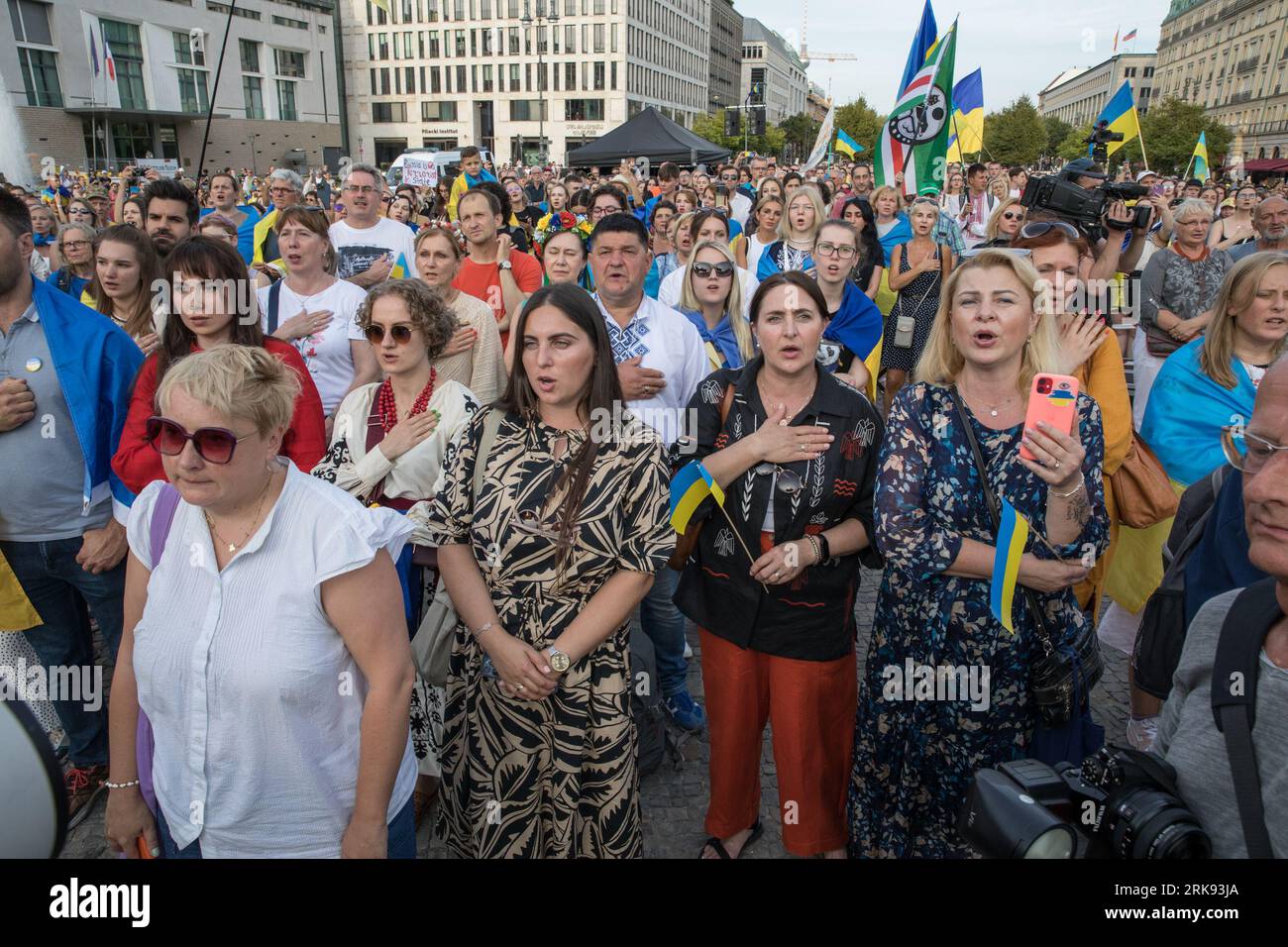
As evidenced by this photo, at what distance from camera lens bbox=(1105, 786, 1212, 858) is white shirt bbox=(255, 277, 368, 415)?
146 inches

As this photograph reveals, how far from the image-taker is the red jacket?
2824mm

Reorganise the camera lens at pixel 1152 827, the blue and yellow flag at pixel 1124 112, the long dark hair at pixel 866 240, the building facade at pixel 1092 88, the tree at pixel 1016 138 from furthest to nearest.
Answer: the building facade at pixel 1092 88, the tree at pixel 1016 138, the blue and yellow flag at pixel 1124 112, the long dark hair at pixel 866 240, the camera lens at pixel 1152 827

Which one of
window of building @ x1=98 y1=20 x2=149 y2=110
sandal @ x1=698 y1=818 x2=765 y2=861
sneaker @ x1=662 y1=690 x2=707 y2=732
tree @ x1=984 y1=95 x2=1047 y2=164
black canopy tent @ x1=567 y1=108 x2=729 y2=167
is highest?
window of building @ x1=98 y1=20 x2=149 y2=110

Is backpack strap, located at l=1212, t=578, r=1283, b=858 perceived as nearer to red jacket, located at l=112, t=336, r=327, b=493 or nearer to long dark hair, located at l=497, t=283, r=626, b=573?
long dark hair, located at l=497, t=283, r=626, b=573

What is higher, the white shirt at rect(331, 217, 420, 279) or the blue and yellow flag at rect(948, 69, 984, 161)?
the blue and yellow flag at rect(948, 69, 984, 161)

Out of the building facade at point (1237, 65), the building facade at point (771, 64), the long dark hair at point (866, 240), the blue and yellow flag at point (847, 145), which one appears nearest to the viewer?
the long dark hair at point (866, 240)

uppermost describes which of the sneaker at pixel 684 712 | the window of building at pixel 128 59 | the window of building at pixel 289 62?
the window of building at pixel 289 62

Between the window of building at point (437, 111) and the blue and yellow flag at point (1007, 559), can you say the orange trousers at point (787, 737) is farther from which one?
the window of building at point (437, 111)

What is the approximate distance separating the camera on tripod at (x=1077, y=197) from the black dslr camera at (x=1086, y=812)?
3106mm

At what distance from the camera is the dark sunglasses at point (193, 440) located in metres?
1.72

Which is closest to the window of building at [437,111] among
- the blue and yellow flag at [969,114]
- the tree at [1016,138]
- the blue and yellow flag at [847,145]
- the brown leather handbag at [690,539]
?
the tree at [1016,138]

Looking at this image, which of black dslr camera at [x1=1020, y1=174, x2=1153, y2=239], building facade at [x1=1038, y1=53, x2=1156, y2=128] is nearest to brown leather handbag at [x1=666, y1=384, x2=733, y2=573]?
black dslr camera at [x1=1020, y1=174, x2=1153, y2=239]

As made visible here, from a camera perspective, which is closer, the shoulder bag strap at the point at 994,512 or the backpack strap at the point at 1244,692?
the backpack strap at the point at 1244,692
